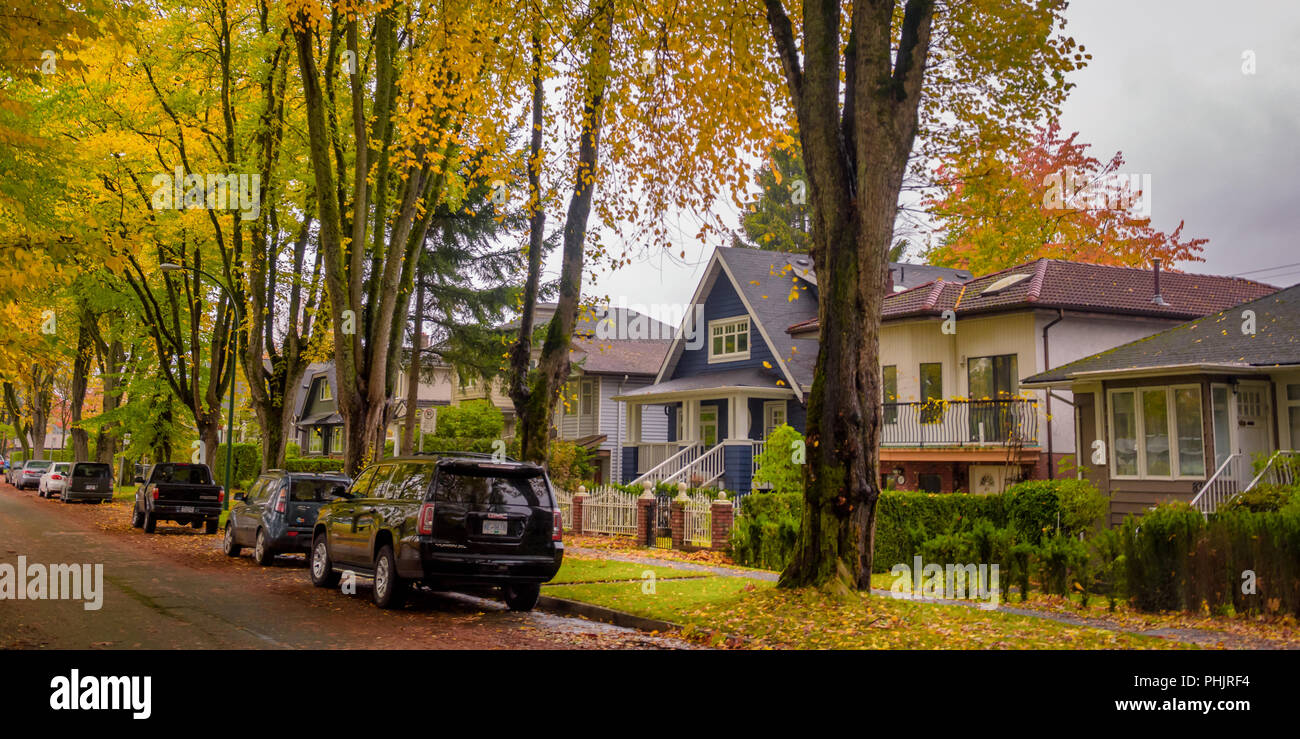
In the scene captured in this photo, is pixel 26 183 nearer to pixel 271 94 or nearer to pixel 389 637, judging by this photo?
pixel 271 94

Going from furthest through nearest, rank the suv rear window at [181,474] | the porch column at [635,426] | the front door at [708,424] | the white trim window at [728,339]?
the porch column at [635,426] < the white trim window at [728,339] < the front door at [708,424] < the suv rear window at [181,474]

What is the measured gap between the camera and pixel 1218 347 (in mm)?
21828

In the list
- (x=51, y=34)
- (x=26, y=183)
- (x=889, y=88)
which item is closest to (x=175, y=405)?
(x=26, y=183)

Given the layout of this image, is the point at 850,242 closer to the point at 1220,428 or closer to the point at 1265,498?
the point at 1265,498

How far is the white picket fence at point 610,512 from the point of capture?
24375 millimetres

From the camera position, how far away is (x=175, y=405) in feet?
137

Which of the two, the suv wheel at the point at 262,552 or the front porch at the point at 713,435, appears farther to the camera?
the front porch at the point at 713,435

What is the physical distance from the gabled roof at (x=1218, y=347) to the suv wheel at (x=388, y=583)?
1614cm

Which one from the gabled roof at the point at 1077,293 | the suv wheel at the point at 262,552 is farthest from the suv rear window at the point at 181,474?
the gabled roof at the point at 1077,293

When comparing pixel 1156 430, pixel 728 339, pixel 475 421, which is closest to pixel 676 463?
pixel 728 339

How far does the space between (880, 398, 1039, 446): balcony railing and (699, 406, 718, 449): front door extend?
6931 millimetres
